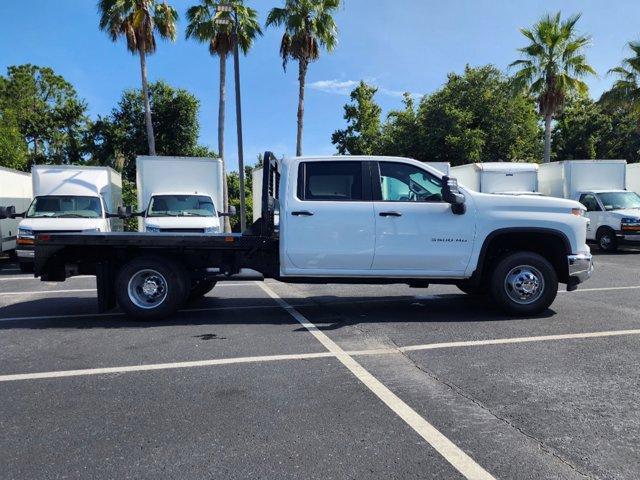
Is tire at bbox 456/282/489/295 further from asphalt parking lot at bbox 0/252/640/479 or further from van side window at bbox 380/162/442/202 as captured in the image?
van side window at bbox 380/162/442/202

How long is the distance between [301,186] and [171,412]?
376 cm

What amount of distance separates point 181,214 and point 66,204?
318 cm

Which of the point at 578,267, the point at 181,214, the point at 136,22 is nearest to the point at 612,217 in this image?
the point at 578,267

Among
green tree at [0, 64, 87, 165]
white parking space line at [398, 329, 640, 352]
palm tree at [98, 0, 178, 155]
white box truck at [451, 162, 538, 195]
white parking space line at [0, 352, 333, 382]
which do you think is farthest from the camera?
green tree at [0, 64, 87, 165]

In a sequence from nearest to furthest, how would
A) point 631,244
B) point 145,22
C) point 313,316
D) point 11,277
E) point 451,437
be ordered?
point 451,437, point 313,316, point 11,277, point 631,244, point 145,22

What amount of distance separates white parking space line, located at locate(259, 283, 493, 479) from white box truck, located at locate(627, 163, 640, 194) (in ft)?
63.1

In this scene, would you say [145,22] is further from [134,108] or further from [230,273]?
[230,273]

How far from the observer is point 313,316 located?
748 centimetres

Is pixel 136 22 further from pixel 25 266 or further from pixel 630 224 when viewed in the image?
pixel 630 224

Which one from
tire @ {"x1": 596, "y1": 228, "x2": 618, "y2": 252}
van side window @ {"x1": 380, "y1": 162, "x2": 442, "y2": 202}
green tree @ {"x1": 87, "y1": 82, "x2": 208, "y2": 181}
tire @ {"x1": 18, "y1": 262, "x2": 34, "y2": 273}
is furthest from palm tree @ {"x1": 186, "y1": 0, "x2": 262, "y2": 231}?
van side window @ {"x1": 380, "y1": 162, "x2": 442, "y2": 202}

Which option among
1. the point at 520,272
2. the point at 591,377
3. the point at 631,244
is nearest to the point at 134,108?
the point at 631,244

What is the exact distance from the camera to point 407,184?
7.12 metres

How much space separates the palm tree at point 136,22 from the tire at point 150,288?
61.0 ft

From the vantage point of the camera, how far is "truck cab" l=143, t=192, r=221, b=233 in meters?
12.9
